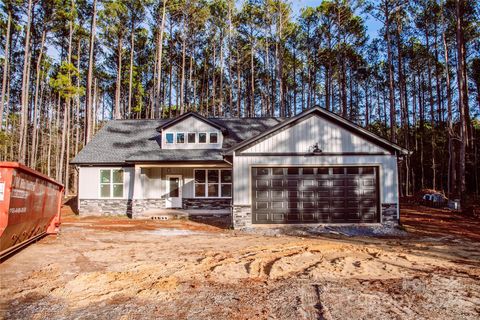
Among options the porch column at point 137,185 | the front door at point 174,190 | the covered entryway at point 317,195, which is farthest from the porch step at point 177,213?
the covered entryway at point 317,195

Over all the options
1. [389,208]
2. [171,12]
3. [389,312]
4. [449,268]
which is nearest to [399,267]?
[449,268]

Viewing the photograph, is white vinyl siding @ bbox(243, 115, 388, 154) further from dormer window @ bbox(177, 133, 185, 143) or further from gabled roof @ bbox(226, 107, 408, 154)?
dormer window @ bbox(177, 133, 185, 143)

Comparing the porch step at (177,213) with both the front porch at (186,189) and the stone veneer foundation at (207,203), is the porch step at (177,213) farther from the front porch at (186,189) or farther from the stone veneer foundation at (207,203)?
the stone veneer foundation at (207,203)

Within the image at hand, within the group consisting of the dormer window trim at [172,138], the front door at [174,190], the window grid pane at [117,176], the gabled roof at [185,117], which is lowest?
the front door at [174,190]

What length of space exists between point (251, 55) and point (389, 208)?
26320 mm

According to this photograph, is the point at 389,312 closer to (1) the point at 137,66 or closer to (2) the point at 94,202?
(2) the point at 94,202

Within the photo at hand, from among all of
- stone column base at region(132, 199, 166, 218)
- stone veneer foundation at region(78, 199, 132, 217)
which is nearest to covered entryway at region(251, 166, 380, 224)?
stone column base at region(132, 199, 166, 218)

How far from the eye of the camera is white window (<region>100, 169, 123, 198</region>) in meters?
18.9

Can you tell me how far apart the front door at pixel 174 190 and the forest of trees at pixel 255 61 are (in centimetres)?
1019

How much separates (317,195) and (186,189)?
757 centimetres

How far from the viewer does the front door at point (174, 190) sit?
18672 millimetres

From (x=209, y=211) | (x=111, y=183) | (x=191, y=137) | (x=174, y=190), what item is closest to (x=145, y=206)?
(x=174, y=190)

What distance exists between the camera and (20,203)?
7461mm

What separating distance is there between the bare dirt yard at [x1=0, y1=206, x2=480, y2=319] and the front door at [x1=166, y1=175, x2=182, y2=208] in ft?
22.4
